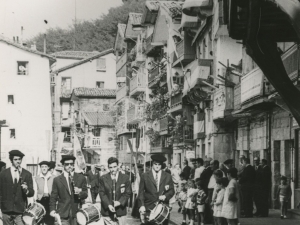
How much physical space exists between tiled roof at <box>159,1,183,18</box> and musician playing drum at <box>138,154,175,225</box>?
33834 millimetres

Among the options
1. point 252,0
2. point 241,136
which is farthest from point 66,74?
point 252,0

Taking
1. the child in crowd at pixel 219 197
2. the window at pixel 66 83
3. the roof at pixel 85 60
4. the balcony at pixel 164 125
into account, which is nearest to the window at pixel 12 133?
the balcony at pixel 164 125

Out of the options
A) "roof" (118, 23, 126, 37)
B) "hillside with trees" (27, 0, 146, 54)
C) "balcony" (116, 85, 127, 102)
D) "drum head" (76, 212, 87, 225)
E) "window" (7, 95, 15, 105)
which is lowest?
"drum head" (76, 212, 87, 225)

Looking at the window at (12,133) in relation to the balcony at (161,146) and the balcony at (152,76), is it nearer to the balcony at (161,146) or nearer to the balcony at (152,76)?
the balcony at (161,146)

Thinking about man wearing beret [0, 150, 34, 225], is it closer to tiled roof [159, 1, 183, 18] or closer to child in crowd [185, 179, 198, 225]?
child in crowd [185, 179, 198, 225]

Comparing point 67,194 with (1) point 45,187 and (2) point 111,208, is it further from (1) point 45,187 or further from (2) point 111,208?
(1) point 45,187

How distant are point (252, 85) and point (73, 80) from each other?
6894 cm

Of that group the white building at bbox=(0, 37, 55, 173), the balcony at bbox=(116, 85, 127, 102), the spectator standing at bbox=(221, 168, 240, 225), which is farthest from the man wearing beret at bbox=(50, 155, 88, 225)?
→ the balcony at bbox=(116, 85, 127, 102)

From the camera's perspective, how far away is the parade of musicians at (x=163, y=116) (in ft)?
43.7

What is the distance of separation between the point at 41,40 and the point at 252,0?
81.0m

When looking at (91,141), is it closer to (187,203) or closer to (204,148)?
(204,148)

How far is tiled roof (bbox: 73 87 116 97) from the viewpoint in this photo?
3351 inches

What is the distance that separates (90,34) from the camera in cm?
8712

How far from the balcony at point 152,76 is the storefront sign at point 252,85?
29.4m
